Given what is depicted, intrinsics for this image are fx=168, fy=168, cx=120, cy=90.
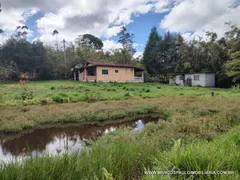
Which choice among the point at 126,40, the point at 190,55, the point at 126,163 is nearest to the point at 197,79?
the point at 190,55

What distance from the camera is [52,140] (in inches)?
213

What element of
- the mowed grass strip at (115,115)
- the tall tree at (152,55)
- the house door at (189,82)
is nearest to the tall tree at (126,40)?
the tall tree at (152,55)

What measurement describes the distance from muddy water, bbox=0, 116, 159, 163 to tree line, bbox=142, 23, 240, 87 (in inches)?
748

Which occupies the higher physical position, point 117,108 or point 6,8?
point 6,8

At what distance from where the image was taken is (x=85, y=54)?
3706cm

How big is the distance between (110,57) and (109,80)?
628 inches

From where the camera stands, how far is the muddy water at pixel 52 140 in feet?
14.8

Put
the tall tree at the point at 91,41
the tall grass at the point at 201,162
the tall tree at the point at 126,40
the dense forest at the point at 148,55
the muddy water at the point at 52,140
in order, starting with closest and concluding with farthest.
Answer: the tall grass at the point at 201,162 → the muddy water at the point at 52,140 → the dense forest at the point at 148,55 → the tall tree at the point at 126,40 → the tall tree at the point at 91,41

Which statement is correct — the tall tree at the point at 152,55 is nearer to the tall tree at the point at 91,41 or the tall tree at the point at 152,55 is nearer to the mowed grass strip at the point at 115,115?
the tall tree at the point at 91,41

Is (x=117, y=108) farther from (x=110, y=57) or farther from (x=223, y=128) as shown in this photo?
(x=110, y=57)

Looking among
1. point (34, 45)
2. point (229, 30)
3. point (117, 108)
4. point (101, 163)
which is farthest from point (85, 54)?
point (101, 163)

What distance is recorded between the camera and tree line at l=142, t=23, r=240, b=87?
2550 centimetres

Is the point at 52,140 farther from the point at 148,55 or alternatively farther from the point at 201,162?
the point at 148,55

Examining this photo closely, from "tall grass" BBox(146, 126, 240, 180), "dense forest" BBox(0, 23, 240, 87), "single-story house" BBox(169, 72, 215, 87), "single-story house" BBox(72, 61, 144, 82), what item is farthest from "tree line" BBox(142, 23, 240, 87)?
"tall grass" BBox(146, 126, 240, 180)
